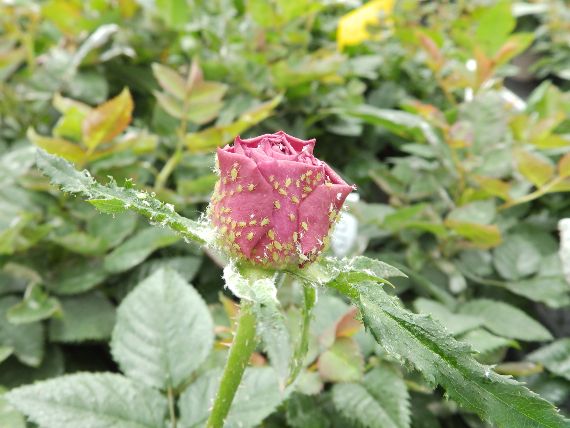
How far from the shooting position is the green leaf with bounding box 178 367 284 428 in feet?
1.82

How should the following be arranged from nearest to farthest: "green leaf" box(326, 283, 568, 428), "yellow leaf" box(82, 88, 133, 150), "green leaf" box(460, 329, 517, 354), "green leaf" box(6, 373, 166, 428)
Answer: "green leaf" box(326, 283, 568, 428) → "green leaf" box(6, 373, 166, 428) → "green leaf" box(460, 329, 517, 354) → "yellow leaf" box(82, 88, 133, 150)

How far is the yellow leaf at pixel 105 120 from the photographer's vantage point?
0.77 meters

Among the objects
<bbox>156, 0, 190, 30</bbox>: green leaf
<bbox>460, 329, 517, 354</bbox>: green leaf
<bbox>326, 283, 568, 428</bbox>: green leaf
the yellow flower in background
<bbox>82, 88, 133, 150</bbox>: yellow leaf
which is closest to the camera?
<bbox>326, 283, 568, 428</bbox>: green leaf

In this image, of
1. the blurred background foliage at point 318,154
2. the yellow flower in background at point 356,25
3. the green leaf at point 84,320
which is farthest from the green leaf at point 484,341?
the yellow flower in background at point 356,25

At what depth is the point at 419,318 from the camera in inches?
14.7

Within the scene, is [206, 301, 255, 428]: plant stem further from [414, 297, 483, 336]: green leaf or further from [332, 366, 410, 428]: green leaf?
[414, 297, 483, 336]: green leaf

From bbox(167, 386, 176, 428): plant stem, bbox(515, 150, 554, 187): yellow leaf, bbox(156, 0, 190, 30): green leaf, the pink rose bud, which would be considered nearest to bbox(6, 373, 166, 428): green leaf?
bbox(167, 386, 176, 428): plant stem

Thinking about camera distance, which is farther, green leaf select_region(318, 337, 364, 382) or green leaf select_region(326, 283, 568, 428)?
green leaf select_region(318, 337, 364, 382)

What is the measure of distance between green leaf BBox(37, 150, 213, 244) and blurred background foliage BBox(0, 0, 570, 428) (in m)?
0.23

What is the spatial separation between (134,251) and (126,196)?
0.35 m

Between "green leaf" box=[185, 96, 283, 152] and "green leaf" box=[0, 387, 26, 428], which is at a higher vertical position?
"green leaf" box=[185, 96, 283, 152]

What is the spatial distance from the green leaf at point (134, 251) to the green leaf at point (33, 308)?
0.27ft

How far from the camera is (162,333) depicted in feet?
2.05

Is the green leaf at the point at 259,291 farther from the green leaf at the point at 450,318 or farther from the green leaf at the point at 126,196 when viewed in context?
the green leaf at the point at 450,318
